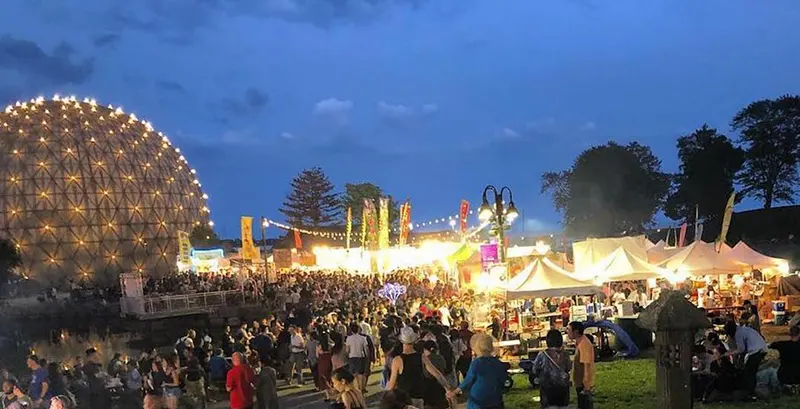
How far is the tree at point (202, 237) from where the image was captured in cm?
6888

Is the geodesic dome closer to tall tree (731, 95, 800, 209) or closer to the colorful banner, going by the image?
the colorful banner

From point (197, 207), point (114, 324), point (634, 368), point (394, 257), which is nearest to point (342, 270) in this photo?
point (394, 257)

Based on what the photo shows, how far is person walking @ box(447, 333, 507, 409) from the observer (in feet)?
23.8

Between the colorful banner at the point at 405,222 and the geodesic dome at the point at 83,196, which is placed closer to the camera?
the colorful banner at the point at 405,222

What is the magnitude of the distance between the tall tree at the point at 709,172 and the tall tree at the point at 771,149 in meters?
1.60

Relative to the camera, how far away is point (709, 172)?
6538 cm

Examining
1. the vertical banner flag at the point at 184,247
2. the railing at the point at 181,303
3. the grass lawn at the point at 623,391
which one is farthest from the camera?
the vertical banner flag at the point at 184,247

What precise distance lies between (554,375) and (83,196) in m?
63.6

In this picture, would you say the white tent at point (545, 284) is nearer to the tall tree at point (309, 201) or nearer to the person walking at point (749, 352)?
the person walking at point (749, 352)

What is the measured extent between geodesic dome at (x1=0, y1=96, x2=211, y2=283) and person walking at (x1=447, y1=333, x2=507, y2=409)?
202ft

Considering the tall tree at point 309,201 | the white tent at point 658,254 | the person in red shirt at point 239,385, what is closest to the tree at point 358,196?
the tall tree at point 309,201

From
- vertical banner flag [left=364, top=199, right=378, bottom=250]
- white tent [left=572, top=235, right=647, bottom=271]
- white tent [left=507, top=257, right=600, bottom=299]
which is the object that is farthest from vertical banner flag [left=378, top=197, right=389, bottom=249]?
white tent [left=507, top=257, right=600, bottom=299]

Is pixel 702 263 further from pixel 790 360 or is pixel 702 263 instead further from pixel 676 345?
pixel 676 345

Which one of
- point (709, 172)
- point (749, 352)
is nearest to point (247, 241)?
point (749, 352)
